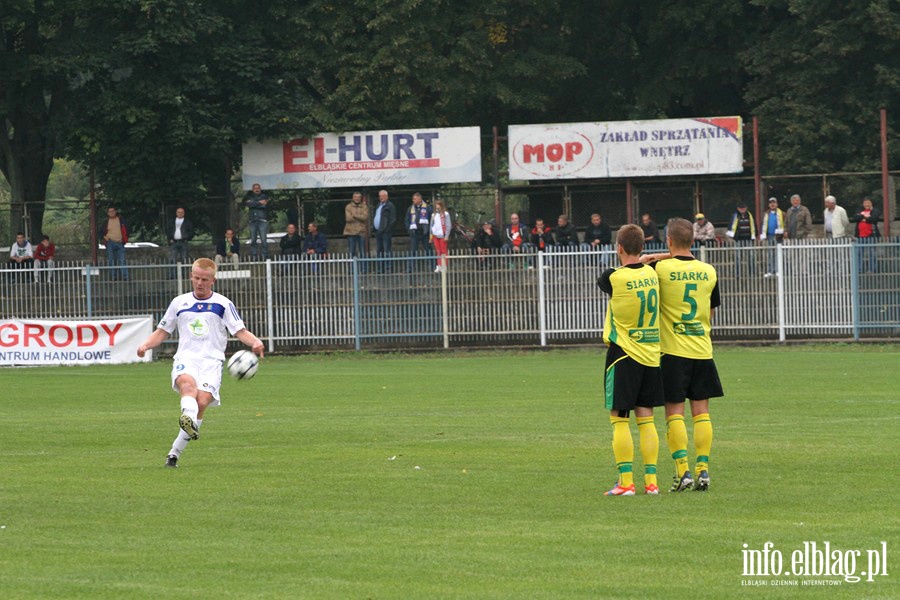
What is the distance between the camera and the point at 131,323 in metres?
31.5

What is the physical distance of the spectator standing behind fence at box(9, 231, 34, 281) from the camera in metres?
35.4

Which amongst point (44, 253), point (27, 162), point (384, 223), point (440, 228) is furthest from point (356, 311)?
point (27, 162)

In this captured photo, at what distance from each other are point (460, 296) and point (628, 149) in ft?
20.4

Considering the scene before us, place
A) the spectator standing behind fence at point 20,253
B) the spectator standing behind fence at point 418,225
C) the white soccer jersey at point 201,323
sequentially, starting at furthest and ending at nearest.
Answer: the spectator standing behind fence at point 20,253 < the spectator standing behind fence at point 418,225 < the white soccer jersey at point 201,323

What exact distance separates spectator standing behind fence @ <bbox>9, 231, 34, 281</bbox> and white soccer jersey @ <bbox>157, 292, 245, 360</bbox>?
22.9m

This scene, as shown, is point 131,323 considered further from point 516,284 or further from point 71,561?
point 71,561

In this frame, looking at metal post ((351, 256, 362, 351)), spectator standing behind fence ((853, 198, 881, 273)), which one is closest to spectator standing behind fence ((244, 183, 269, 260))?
metal post ((351, 256, 362, 351))

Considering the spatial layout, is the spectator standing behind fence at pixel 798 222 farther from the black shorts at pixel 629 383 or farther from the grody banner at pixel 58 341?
the black shorts at pixel 629 383

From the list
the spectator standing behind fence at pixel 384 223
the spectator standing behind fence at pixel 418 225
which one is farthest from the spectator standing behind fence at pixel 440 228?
the spectator standing behind fence at pixel 384 223

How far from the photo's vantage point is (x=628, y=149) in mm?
36469

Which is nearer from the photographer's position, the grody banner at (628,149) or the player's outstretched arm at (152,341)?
the player's outstretched arm at (152,341)

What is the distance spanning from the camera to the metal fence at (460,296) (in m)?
32.7

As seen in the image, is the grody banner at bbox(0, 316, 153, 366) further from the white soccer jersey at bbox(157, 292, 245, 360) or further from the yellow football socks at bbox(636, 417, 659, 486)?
the yellow football socks at bbox(636, 417, 659, 486)

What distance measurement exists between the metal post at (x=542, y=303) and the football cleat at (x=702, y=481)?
863 inches
